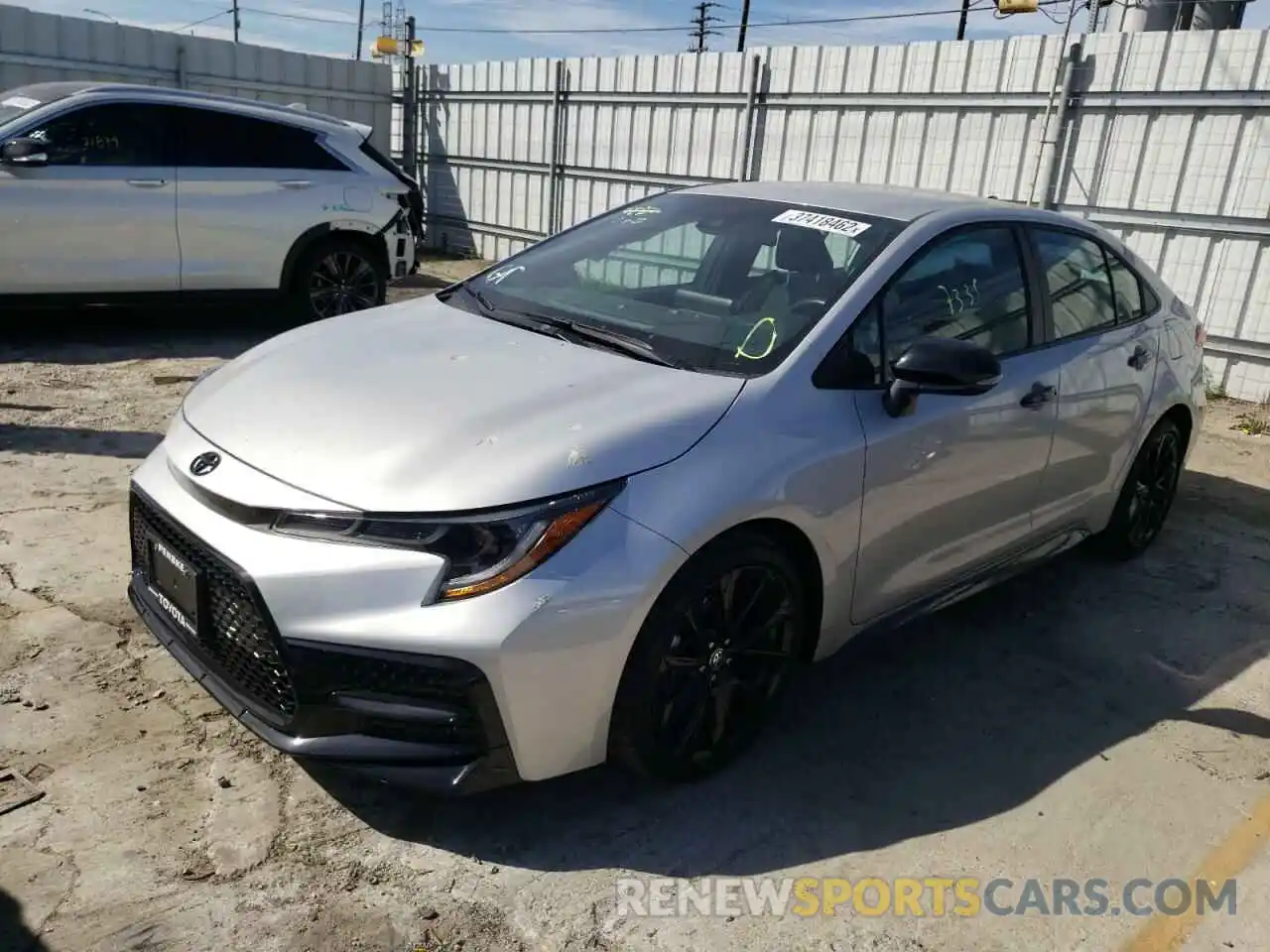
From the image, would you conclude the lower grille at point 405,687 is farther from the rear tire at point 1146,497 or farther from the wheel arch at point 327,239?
the wheel arch at point 327,239

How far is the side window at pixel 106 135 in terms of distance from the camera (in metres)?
6.93

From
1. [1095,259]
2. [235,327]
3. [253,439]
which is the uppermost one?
[1095,259]

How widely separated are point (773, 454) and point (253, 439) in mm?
1360

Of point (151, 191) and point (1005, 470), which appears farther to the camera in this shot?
point (151, 191)

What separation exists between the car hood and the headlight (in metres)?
0.03

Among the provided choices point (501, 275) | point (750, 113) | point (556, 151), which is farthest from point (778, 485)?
point (556, 151)

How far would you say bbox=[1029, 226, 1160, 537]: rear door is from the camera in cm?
395

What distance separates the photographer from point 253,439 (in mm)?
2695

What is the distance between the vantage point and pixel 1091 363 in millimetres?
4047

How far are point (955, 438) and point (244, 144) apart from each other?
6234 millimetres

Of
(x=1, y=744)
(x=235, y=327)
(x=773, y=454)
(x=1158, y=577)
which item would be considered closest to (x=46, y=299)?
(x=235, y=327)

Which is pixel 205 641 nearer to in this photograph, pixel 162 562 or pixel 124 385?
pixel 162 562

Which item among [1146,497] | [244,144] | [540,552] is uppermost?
[244,144]

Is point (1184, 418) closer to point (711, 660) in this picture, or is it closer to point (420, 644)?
point (711, 660)
